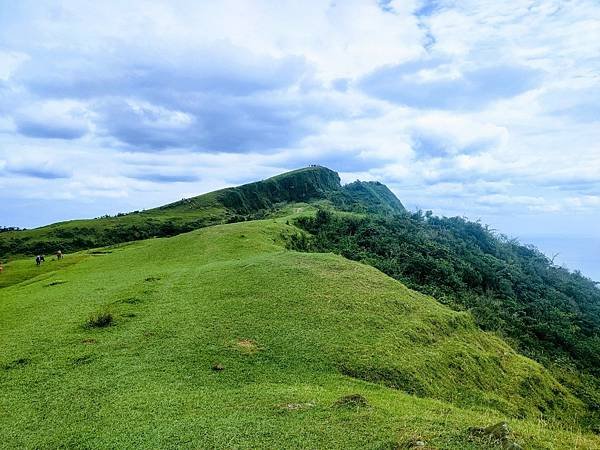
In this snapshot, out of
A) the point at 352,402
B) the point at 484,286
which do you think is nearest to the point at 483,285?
the point at 484,286

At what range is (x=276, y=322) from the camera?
24234 mm

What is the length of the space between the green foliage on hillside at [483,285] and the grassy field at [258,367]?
1839 centimetres

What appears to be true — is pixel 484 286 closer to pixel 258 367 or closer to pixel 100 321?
pixel 258 367

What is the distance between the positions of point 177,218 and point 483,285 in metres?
95.0

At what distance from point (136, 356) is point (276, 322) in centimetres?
747

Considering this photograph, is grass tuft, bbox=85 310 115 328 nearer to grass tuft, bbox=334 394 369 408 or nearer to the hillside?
grass tuft, bbox=334 394 369 408

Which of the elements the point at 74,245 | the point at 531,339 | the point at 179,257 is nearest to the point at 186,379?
the point at 179,257

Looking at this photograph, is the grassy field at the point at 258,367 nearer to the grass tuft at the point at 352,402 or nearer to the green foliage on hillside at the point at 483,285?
the grass tuft at the point at 352,402

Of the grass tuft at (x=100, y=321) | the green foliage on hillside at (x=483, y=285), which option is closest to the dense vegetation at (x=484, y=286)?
the green foliage on hillside at (x=483, y=285)

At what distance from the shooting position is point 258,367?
63.8 ft

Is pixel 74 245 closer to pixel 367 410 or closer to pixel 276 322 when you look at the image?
pixel 276 322

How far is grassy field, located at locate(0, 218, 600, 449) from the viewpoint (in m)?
13.8

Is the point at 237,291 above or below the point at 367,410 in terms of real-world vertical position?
above

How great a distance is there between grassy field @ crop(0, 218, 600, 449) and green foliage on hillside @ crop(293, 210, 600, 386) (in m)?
18.4
